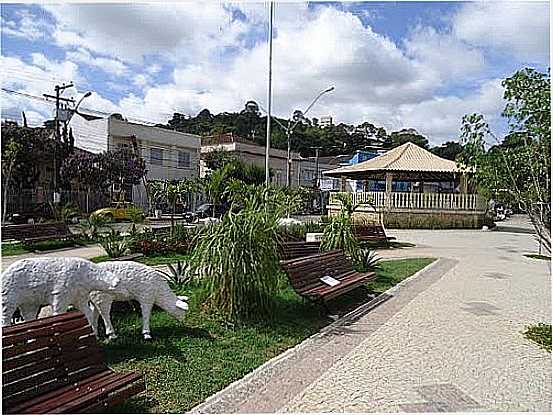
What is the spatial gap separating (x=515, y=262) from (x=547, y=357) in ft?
31.0

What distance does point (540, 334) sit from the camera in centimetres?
652

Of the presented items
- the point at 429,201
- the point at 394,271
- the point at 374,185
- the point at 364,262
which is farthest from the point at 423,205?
the point at 364,262

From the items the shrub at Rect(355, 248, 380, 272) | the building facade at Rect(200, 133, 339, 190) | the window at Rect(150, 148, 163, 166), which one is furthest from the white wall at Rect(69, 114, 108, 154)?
the shrub at Rect(355, 248, 380, 272)

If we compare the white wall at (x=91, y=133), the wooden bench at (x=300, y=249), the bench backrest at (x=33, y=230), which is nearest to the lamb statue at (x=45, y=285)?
the wooden bench at (x=300, y=249)

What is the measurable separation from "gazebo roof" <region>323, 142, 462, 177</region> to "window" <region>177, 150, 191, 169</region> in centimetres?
1823

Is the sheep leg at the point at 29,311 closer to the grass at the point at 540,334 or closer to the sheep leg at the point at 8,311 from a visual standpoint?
the sheep leg at the point at 8,311

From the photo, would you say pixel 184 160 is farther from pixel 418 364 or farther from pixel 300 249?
pixel 418 364

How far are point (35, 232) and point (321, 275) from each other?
9.74m

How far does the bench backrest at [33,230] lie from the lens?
1425cm

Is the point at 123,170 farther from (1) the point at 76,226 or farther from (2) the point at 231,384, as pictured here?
(2) the point at 231,384

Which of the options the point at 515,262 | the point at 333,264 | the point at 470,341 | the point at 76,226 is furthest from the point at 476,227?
the point at 470,341

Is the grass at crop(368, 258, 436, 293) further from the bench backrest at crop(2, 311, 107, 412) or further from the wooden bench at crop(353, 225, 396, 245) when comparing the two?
the bench backrest at crop(2, 311, 107, 412)

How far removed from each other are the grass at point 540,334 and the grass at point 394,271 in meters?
2.94

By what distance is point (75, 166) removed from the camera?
3209cm
